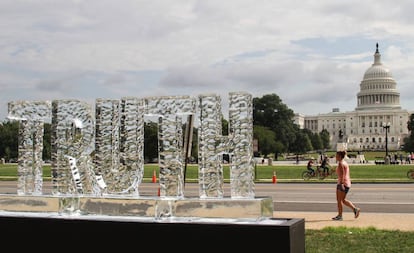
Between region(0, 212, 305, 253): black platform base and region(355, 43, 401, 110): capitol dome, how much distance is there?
178 m

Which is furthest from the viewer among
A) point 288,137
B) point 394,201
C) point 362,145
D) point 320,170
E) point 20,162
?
point 362,145

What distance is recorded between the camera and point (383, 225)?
11.7 meters

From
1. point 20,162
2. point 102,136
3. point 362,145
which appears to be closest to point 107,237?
point 102,136

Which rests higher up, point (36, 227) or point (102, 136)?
point (102, 136)

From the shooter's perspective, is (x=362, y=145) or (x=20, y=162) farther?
(x=362, y=145)

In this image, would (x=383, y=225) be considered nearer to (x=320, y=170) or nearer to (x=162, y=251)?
(x=162, y=251)

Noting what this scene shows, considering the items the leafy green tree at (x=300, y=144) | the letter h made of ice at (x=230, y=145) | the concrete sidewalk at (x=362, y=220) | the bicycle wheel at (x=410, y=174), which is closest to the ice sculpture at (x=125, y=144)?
the letter h made of ice at (x=230, y=145)

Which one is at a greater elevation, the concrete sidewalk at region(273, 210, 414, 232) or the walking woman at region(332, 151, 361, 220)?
the walking woman at region(332, 151, 361, 220)

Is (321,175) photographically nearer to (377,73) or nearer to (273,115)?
(273,115)

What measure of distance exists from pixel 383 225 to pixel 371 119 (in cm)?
17420

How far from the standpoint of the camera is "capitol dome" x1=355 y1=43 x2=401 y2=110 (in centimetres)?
17512

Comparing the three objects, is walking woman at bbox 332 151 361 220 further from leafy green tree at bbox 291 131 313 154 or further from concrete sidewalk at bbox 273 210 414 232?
leafy green tree at bbox 291 131 313 154

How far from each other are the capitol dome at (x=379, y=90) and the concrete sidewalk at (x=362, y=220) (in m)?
169

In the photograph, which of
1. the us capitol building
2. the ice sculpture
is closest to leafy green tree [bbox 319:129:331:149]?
the us capitol building
